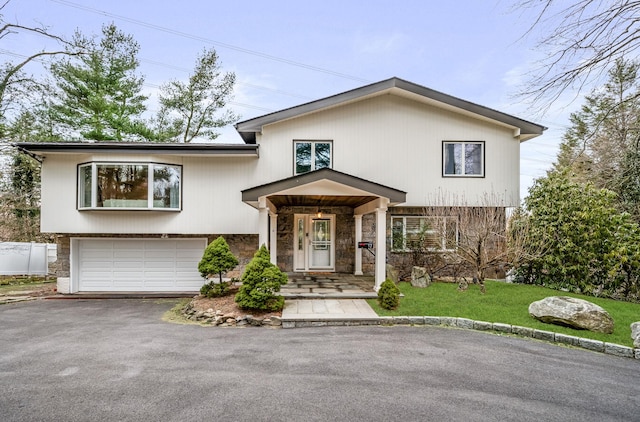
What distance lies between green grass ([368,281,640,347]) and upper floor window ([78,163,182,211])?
749cm

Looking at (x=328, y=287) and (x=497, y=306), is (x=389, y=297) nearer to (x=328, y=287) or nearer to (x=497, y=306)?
(x=328, y=287)

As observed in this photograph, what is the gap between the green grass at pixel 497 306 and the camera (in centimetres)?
647

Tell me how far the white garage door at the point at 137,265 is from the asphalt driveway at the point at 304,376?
4386mm

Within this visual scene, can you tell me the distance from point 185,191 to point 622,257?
1275 cm

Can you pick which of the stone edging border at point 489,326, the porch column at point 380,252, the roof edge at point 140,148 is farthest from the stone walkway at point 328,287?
the roof edge at point 140,148

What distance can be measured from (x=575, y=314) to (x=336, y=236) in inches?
291

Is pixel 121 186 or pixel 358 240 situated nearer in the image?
pixel 121 186

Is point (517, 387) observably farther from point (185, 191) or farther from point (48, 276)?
point (48, 276)

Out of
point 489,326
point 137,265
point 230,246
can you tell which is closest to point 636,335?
point 489,326

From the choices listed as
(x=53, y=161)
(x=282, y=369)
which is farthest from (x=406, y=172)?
(x=53, y=161)

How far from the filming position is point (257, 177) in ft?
36.4

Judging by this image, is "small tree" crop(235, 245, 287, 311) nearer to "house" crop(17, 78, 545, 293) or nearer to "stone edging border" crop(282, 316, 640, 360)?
"stone edging border" crop(282, 316, 640, 360)

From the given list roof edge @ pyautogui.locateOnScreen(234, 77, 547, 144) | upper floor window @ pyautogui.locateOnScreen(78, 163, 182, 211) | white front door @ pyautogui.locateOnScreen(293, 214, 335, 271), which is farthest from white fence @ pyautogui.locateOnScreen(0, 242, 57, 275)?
white front door @ pyautogui.locateOnScreen(293, 214, 335, 271)

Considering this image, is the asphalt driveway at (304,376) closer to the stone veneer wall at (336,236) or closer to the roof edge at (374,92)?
the stone veneer wall at (336,236)
